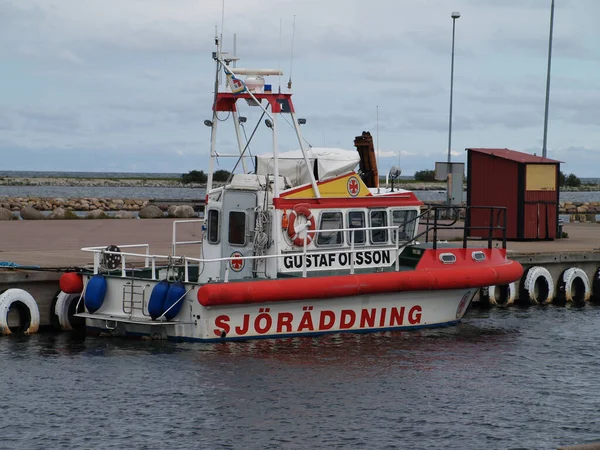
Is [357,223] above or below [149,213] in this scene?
above

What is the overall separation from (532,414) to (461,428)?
130cm

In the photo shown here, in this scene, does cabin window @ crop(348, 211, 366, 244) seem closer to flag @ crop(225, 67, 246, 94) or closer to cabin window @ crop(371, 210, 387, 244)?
cabin window @ crop(371, 210, 387, 244)

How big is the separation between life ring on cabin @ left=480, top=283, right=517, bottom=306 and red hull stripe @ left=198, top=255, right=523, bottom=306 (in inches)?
133

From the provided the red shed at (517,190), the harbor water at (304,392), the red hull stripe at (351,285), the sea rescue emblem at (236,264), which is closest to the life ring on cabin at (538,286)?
the red hull stripe at (351,285)

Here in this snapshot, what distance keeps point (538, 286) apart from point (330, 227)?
25.6 ft

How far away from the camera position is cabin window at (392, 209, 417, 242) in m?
18.8

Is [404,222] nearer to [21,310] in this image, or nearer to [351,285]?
[351,285]

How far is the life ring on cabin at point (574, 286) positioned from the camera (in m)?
24.1

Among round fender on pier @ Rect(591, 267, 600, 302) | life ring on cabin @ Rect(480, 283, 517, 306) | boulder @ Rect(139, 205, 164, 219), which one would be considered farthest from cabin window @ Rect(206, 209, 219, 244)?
boulder @ Rect(139, 205, 164, 219)

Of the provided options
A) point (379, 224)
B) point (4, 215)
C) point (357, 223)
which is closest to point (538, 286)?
point (379, 224)

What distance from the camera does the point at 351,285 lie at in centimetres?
1736

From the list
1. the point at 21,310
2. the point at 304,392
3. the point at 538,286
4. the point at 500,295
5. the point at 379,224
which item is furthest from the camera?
the point at 538,286

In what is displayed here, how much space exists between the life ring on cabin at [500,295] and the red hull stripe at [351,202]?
15.0 feet

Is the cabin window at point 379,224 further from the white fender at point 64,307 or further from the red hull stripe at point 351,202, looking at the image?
the white fender at point 64,307
